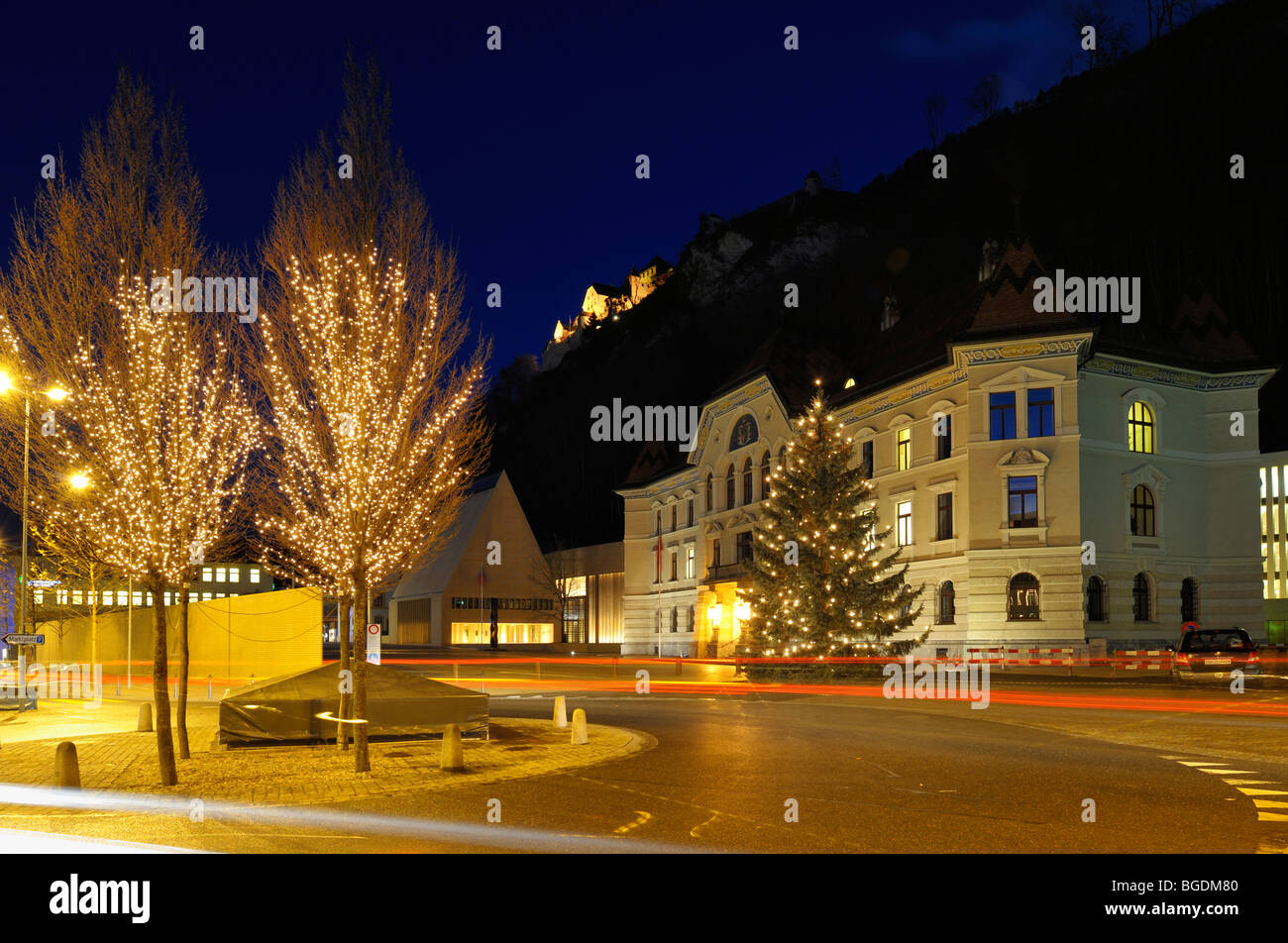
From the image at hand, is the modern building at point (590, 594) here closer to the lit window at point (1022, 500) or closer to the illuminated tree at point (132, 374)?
the lit window at point (1022, 500)

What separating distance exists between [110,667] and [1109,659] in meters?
40.6

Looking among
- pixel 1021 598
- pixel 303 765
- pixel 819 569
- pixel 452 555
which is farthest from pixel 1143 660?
pixel 452 555

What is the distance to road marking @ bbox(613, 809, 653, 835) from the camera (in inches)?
434

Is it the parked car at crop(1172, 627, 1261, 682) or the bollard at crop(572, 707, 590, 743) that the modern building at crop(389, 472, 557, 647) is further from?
the bollard at crop(572, 707, 590, 743)

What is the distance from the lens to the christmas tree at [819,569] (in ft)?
123

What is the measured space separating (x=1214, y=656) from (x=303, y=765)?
2835 centimetres

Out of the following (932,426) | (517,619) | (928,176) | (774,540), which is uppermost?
(928,176)

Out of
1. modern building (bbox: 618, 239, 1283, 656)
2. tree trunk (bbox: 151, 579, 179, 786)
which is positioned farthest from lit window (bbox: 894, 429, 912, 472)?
tree trunk (bbox: 151, 579, 179, 786)

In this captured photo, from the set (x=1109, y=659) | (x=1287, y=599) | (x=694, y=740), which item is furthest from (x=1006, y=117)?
(x=694, y=740)

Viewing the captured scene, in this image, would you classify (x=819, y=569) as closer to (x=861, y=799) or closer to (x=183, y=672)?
(x=861, y=799)

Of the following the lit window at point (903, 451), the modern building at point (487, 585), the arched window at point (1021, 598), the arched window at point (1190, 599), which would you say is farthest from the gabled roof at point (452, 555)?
the arched window at point (1190, 599)

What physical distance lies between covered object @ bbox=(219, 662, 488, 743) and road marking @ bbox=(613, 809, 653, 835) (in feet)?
24.1

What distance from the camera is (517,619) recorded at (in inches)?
3541
